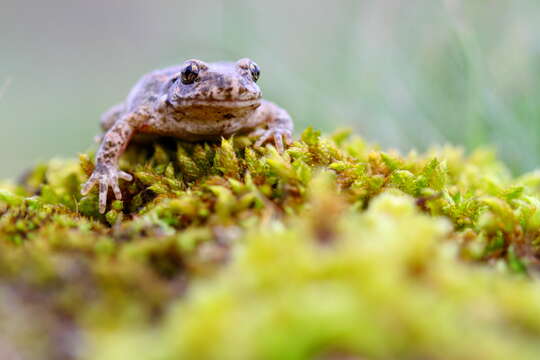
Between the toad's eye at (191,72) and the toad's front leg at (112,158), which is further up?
the toad's eye at (191,72)

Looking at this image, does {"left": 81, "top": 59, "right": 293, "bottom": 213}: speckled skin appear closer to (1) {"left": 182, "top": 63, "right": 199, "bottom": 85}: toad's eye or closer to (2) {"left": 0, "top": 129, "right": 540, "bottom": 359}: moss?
(1) {"left": 182, "top": 63, "right": 199, "bottom": 85}: toad's eye

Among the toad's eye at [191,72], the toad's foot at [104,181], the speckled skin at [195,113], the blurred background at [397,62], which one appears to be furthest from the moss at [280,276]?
the blurred background at [397,62]

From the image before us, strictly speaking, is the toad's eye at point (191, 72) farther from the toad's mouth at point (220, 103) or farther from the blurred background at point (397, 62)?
the blurred background at point (397, 62)

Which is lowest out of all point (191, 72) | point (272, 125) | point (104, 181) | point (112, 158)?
point (104, 181)

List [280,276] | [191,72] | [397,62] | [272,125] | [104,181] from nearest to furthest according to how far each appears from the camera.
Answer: [280,276]
[104,181]
[191,72]
[272,125]
[397,62]

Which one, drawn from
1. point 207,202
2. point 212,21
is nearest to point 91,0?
point 212,21

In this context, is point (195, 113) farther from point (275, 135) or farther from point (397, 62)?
point (397, 62)

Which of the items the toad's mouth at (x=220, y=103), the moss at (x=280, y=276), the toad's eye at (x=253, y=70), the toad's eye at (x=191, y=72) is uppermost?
the toad's eye at (x=253, y=70)

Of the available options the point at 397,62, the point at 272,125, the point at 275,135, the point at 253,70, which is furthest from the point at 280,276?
the point at 397,62
